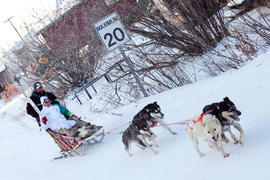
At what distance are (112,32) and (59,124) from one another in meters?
2.93

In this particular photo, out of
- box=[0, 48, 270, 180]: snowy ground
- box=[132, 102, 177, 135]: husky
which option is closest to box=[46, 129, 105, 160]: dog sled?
box=[0, 48, 270, 180]: snowy ground

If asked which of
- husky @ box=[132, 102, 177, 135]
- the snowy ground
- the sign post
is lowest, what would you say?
the snowy ground

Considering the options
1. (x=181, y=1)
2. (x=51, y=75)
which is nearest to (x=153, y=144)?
(x=181, y=1)

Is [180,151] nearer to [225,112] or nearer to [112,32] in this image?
[225,112]

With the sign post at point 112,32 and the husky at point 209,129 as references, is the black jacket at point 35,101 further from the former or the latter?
the husky at point 209,129

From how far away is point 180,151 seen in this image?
21.9 ft

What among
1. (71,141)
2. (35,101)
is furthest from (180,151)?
(35,101)

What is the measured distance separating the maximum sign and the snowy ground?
2048 mm

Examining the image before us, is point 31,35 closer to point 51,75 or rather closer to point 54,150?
point 51,75

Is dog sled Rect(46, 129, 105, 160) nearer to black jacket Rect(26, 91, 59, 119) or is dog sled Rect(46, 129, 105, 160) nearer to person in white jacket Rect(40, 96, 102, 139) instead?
person in white jacket Rect(40, 96, 102, 139)

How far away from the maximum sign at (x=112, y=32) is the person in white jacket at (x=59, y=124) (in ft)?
7.33

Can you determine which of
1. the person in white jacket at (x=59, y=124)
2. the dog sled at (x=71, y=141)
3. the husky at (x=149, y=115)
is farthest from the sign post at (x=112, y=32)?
the husky at (x=149, y=115)

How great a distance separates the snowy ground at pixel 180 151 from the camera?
17.4 feet

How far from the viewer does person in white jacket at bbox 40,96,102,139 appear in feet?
31.8
